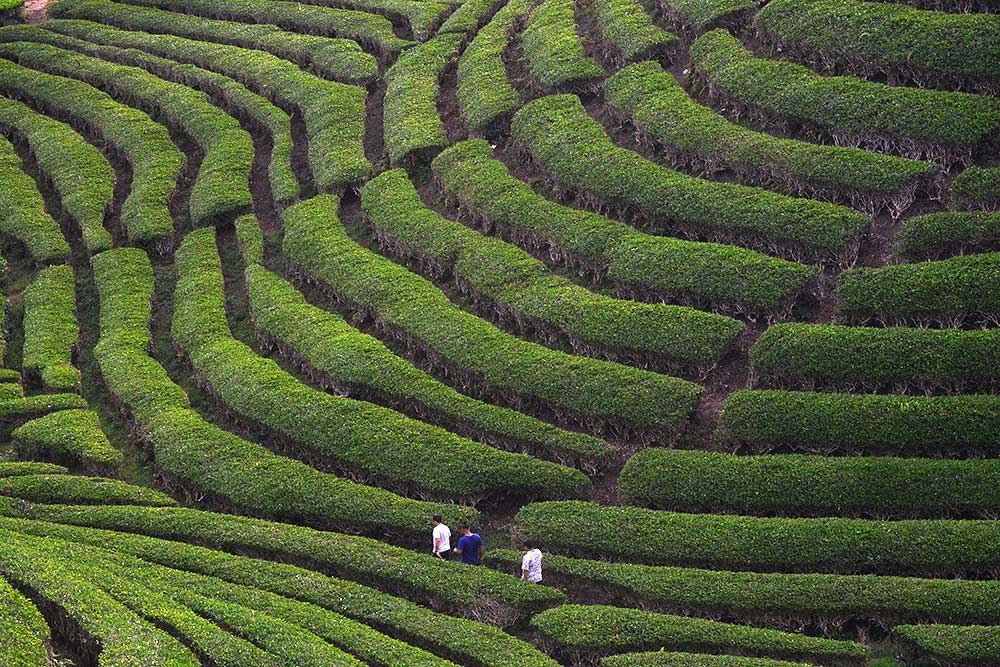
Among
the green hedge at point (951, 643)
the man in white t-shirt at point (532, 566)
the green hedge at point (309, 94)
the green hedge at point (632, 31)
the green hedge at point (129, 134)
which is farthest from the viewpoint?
the green hedge at point (309, 94)

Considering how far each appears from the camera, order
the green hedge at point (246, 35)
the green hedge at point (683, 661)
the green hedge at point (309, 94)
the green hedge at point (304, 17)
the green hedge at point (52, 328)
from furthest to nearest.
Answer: the green hedge at point (304, 17) → the green hedge at point (246, 35) → the green hedge at point (309, 94) → the green hedge at point (52, 328) → the green hedge at point (683, 661)

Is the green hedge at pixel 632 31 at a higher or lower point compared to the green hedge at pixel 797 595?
higher

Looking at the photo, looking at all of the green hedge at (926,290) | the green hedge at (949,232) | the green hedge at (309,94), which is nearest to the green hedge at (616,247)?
the green hedge at (926,290)

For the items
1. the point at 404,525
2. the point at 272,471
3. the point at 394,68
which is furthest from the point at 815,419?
the point at 394,68

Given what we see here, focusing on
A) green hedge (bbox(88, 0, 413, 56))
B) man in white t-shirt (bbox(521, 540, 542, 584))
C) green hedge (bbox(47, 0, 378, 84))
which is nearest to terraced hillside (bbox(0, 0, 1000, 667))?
man in white t-shirt (bbox(521, 540, 542, 584))

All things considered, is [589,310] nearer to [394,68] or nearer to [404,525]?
[404,525]

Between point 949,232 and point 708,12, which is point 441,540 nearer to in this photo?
point 949,232

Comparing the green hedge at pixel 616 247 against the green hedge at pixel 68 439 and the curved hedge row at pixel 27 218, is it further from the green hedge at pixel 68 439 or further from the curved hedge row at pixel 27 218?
the curved hedge row at pixel 27 218
